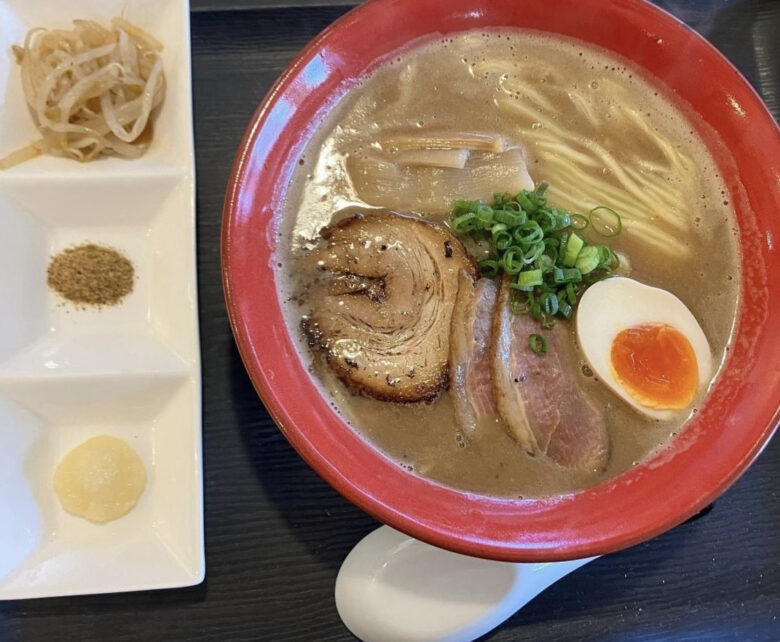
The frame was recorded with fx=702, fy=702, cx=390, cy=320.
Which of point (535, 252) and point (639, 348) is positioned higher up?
point (535, 252)

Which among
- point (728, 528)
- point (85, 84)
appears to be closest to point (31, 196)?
point (85, 84)

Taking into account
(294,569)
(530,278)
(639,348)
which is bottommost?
(294,569)

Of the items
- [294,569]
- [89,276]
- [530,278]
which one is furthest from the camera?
[89,276]

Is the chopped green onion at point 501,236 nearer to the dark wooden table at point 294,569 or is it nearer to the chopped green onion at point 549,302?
the chopped green onion at point 549,302

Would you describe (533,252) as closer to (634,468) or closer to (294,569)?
(634,468)

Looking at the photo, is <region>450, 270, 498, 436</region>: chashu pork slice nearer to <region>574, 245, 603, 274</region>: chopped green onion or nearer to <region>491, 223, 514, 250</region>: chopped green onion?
<region>491, 223, 514, 250</region>: chopped green onion

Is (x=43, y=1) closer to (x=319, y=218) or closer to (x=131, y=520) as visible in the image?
(x=319, y=218)

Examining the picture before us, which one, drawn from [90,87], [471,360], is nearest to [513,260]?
[471,360]

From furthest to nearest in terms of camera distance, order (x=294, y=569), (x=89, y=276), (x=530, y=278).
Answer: (x=89, y=276), (x=294, y=569), (x=530, y=278)
